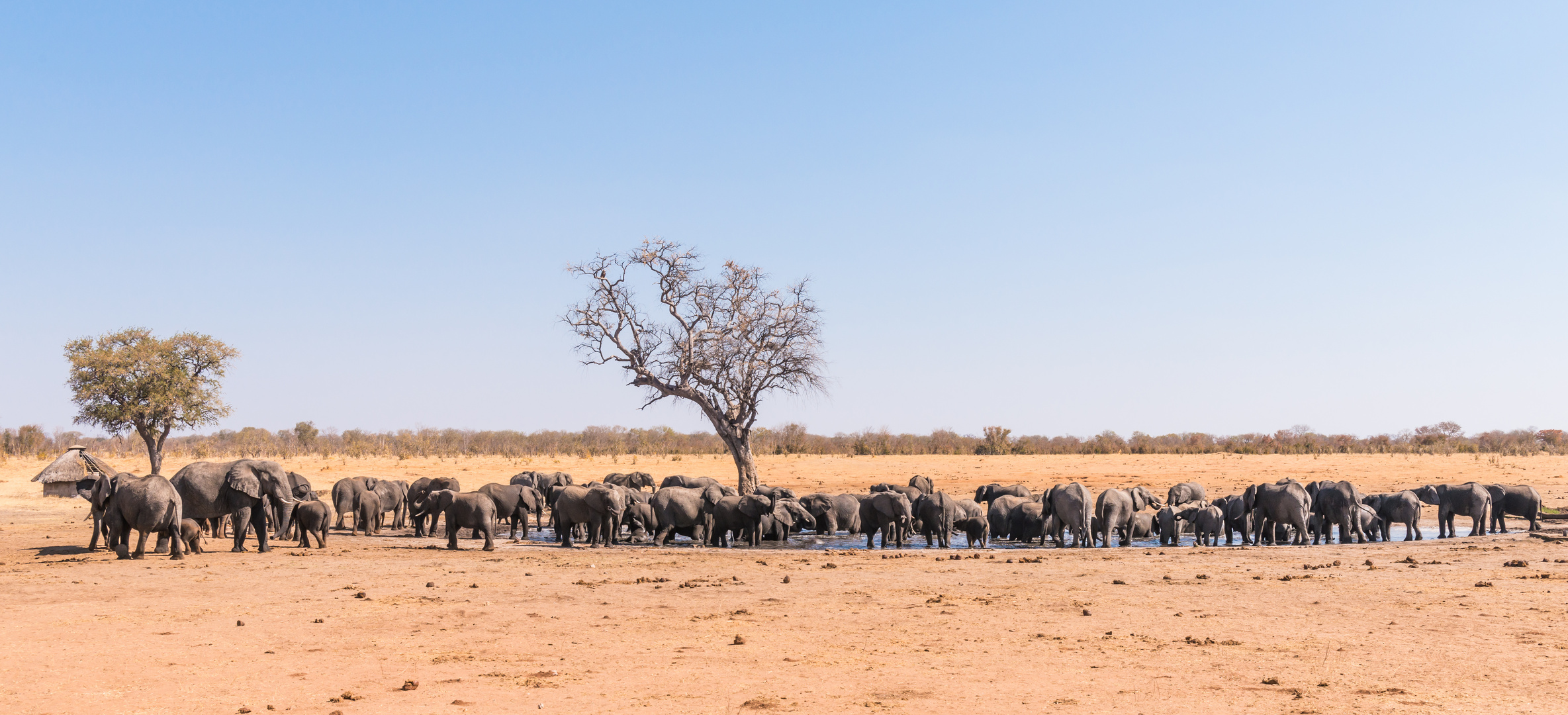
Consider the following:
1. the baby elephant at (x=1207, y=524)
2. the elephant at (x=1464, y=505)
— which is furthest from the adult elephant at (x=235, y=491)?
the elephant at (x=1464, y=505)

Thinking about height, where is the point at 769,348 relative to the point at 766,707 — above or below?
above

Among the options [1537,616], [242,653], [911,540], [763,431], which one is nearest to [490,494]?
[911,540]

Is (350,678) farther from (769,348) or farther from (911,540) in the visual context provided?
(769,348)

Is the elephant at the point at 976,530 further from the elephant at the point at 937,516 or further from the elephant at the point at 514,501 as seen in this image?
the elephant at the point at 514,501

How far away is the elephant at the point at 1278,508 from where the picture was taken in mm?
21625

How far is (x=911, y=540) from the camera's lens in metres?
24.9

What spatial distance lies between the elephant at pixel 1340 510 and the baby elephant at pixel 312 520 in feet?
64.8

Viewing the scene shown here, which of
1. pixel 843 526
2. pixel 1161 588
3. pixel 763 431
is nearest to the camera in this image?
pixel 1161 588

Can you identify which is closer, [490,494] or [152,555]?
[152,555]

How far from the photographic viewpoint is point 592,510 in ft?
72.4

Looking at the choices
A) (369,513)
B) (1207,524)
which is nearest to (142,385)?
(369,513)

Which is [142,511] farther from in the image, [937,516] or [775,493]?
[937,516]

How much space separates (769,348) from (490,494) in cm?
1430

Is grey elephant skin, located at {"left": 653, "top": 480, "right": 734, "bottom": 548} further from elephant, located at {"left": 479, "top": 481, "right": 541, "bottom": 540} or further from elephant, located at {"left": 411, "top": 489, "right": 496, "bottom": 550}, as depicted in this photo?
elephant, located at {"left": 411, "top": 489, "right": 496, "bottom": 550}
